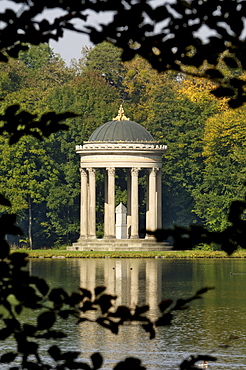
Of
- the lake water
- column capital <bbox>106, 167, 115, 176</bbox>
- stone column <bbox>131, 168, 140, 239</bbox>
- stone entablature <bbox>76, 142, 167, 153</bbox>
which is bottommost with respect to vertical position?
the lake water

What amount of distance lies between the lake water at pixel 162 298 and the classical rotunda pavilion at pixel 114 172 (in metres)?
6.93

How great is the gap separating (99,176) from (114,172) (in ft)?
15.7

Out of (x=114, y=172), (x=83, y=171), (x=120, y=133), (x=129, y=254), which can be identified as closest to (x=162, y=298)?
(x=129, y=254)

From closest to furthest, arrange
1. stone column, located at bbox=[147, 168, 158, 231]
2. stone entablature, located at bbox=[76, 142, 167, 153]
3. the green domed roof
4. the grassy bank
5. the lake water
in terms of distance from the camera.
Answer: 1. the lake water
2. the grassy bank
3. stone entablature, located at bbox=[76, 142, 167, 153]
4. the green domed roof
5. stone column, located at bbox=[147, 168, 158, 231]

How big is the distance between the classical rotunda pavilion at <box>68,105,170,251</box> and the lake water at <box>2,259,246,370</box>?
22.7 feet

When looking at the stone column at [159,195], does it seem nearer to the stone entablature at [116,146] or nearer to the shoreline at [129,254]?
the stone entablature at [116,146]

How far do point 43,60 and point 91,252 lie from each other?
125 feet

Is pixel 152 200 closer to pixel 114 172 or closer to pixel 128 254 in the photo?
pixel 114 172

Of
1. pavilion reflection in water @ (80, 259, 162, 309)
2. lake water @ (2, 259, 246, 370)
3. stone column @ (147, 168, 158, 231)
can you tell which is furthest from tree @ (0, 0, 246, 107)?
stone column @ (147, 168, 158, 231)

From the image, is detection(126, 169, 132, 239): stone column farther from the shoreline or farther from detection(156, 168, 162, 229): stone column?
the shoreline

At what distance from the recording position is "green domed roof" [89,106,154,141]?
63375 mm

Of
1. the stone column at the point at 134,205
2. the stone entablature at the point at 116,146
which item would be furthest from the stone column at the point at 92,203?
the stone column at the point at 134,205

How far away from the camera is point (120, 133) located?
63.6 meters

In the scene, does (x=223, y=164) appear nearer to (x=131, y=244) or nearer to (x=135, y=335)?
(x=131, y=244)
